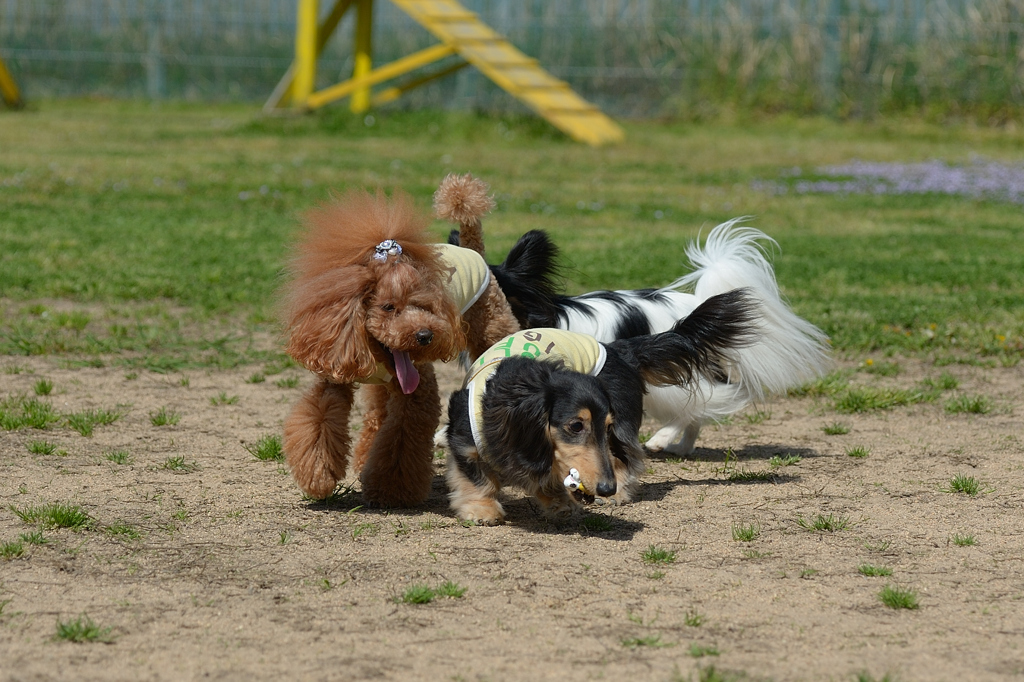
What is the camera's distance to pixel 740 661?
3.47 m

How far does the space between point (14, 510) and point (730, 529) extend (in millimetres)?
2931

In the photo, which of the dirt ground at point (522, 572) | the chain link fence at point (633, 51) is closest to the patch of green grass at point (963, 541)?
the dirt ground at point (522, 572)

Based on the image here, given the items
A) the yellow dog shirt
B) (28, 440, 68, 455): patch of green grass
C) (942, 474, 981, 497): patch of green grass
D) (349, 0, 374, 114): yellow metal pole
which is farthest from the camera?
(349, 0, 374, 114): yellow metal pole

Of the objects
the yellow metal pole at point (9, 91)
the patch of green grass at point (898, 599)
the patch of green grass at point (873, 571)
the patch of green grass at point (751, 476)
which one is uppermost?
the yellow metal pole at point (9, 91)

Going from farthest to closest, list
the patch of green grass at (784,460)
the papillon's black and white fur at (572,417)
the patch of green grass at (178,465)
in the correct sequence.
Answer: the patch of green grass at (784,460) → the patch of green grass at (178,465) → the papillon's black and white fur at (572,417)

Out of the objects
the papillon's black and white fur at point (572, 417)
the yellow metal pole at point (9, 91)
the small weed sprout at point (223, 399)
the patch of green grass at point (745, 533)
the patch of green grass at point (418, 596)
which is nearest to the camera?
the patch of green grass at point (418, 596)

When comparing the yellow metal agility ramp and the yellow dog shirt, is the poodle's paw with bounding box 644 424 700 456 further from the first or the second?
the yellow metal agility ramp

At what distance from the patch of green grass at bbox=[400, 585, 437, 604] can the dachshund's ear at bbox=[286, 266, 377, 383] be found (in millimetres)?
1034

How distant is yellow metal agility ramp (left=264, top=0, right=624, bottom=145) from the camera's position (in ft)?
61.0

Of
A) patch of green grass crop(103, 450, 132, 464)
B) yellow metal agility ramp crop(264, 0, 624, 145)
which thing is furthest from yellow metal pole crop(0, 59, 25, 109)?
patch of green grass crop(103, 450, 132, 464)

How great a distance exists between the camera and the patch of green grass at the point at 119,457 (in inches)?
216

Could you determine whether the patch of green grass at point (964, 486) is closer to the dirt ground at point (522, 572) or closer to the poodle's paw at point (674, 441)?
the dirt ground at point (522, 572)

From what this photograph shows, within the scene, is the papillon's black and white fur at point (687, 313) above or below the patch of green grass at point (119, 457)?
above

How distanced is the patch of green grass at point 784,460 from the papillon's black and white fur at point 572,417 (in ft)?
2.20
